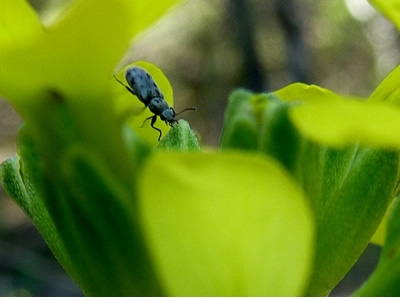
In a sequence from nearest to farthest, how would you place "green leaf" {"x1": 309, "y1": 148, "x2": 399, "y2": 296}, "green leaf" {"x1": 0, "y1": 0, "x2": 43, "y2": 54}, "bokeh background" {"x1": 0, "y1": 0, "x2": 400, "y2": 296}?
"green leaf" {"x1": 0, "y1": 0, "x2": 43, "y2": 54}
"green leaf" {"x1": 309, "y1": 148, "x2": 399, "y2": 296}
"bokeh background" {"x1": 0, "y1": 0, "x2": 400, "y2": 296}

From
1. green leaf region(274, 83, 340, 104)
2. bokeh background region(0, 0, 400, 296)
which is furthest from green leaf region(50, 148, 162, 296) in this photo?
bokeh background region(0, 0, 400, 296)

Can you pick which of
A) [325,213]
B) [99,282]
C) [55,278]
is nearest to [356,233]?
[325,213]

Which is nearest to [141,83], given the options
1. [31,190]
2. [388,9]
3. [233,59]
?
[31,190]

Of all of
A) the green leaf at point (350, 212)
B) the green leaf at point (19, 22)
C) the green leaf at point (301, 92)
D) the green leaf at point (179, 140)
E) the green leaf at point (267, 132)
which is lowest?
the green leaf at point (350, 212)

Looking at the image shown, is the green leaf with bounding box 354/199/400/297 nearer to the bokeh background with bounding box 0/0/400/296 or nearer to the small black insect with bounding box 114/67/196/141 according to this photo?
the small black insect with bounding box 114/67/196/141

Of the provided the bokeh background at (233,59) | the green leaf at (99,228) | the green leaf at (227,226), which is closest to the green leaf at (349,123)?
the green leaf at (227,226)

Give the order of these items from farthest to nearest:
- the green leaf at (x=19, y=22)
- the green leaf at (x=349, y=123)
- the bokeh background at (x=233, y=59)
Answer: the bokeh background at (x=233, y=59)
the green leaf at (x=19, y=22)
the green leaf at (x=349, y=123)

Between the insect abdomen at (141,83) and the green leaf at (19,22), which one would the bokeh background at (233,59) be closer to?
the insect abdomen at (141,83)
